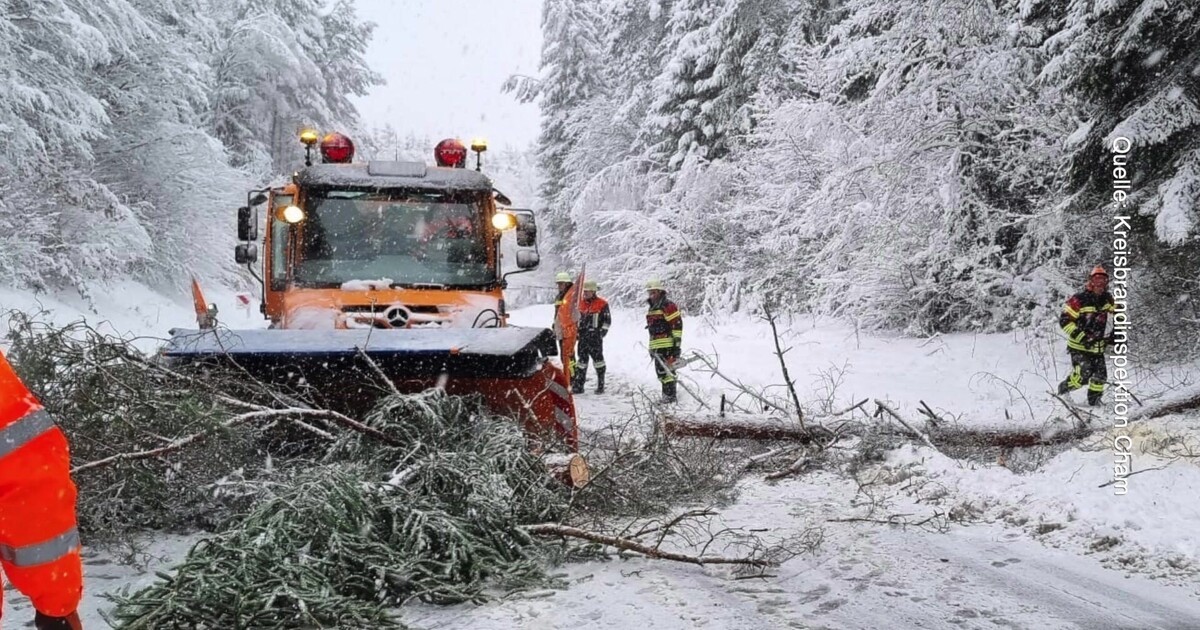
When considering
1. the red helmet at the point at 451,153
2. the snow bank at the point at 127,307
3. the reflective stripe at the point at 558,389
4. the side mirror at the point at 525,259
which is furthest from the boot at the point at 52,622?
the snow bank at the point at 127,307

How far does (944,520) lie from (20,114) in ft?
50.8

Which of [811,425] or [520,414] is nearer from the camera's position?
[520,414]

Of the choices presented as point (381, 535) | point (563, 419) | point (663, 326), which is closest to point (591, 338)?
point (663, 326)

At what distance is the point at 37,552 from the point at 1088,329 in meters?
9.21

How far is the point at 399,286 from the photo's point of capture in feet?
22.0

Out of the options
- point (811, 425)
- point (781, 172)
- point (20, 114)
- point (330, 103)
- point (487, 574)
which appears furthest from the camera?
point (330, 103)

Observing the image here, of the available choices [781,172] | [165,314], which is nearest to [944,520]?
[781,172]

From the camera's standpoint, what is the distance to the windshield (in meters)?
6.81

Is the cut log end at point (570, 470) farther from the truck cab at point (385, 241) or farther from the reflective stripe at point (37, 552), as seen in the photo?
the reflective stripe at point (37, 552)

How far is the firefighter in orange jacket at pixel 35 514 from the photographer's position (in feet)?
6.61

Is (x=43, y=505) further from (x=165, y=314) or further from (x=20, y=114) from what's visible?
(x=165, y=314)

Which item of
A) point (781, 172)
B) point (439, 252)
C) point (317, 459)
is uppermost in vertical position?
point (781, 172)

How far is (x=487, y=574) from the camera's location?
387cm

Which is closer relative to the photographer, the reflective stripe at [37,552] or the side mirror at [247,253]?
the reflective stripe at [37,552]
